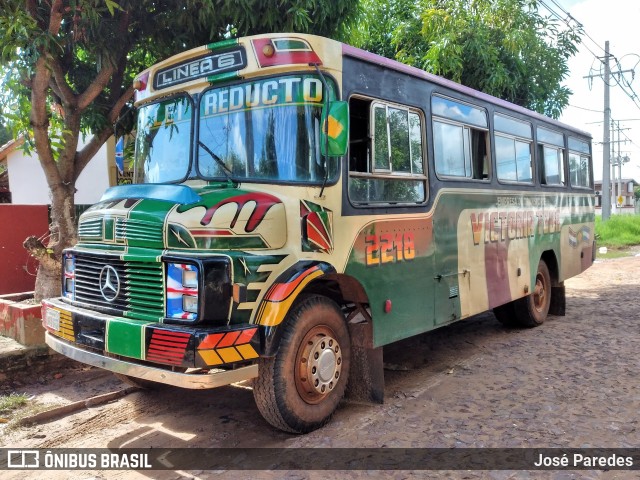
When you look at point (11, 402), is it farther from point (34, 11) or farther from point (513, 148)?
point (513, 148)

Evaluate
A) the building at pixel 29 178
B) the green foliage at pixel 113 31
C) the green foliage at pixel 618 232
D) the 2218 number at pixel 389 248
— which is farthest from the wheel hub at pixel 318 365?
the green foliage at pixel 618 232

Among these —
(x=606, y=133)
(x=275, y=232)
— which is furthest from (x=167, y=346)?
(x=606, y=133)

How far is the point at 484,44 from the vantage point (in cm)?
1002

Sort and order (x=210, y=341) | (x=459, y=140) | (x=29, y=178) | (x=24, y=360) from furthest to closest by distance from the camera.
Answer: (x=29, y=178) < (x=459, y=140) < (x=24, y=360) < (x=210, y=341)

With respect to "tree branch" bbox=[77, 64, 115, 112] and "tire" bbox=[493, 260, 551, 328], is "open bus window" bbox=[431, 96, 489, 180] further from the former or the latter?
"tree branch" bbox=[77, 64, 115, 112]

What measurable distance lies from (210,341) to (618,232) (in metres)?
25.3

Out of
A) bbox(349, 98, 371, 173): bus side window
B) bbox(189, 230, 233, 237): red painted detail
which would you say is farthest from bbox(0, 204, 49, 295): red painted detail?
bbox(349, 98, 371, 173): bus side window

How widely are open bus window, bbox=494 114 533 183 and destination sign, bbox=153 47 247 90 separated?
3.69 m

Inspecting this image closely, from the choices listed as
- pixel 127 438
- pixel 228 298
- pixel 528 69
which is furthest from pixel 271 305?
pixel 528 69

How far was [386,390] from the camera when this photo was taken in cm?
513

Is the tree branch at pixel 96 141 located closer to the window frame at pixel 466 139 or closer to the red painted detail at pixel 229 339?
the window frame at pixel 466 139

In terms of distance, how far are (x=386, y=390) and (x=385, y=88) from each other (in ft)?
9.07

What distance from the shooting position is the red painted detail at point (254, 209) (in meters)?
3.56

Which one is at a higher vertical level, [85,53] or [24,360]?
[85,53]
